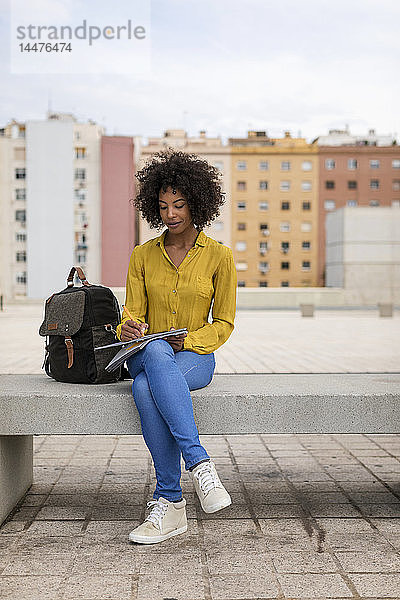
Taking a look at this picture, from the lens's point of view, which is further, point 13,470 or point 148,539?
point 13,470

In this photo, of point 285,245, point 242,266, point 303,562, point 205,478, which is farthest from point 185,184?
point 285,245

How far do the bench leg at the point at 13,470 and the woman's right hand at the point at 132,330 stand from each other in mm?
701

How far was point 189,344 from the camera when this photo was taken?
3.76 m

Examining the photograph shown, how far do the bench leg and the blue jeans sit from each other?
2.33 ft

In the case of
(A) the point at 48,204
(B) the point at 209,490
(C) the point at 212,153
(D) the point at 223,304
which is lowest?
(B) the point at 209,490

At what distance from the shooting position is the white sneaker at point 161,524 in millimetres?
3482

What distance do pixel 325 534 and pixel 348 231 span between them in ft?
132

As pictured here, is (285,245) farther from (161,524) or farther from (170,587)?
(170,587)

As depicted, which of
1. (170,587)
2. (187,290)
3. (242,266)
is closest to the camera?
(170,587)

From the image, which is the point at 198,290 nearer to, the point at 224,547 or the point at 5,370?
the point at 224,547

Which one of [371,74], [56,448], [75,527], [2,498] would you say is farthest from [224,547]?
[371,74]

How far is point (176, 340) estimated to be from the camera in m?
3.72

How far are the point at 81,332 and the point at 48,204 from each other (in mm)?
81355

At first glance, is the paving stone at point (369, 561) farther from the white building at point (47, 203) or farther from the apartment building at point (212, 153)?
the white building at point (47, 203)
